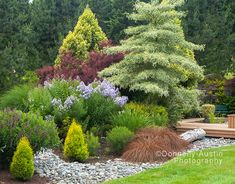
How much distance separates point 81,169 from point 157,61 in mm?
5697

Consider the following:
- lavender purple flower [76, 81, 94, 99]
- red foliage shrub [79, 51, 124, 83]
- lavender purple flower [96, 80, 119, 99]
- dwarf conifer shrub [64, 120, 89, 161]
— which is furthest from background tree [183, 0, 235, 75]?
dwarf conifer shrub [64, 120, 89, 161]

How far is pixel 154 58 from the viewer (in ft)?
42.9

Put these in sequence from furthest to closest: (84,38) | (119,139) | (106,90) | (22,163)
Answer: (84,38)
(106,90)
(119,139)
(22,163)

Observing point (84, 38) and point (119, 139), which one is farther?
point (84, 38)

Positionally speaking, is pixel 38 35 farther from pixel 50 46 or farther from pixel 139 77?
pixel 139 77

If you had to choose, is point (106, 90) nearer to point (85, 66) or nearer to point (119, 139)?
point (119, 139)

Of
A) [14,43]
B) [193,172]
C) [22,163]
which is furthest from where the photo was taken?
[14,43]

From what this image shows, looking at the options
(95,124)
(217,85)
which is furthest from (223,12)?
(95,124)

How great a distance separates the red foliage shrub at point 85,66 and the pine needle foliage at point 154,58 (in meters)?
0.57

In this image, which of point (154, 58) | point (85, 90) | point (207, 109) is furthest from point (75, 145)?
point (207, 109)

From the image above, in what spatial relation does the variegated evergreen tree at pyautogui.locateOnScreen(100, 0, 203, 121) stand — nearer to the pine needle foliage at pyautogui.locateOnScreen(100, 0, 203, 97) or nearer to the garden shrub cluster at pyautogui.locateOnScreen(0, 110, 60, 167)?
the pine needle foliage at pyautogui.locateOnScreen(100, 0, 203, 97)

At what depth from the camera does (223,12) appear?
97.8 ft

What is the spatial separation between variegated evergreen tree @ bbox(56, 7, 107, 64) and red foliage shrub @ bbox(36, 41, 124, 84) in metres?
1.31

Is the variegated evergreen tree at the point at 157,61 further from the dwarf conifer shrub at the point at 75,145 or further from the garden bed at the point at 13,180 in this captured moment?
the garden bed at the point at 13,180
